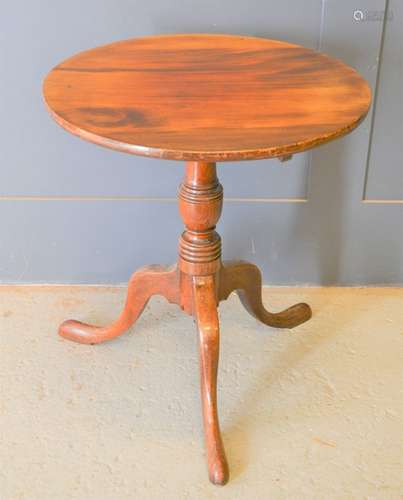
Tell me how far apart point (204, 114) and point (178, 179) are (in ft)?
1.98

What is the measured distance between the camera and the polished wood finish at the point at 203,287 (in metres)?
1.31

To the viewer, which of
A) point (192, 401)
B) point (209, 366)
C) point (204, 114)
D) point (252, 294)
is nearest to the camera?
point (204, 114)

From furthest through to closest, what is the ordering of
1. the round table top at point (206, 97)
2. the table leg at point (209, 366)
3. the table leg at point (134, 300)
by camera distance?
the table leg at point (134, 300) < the table leg at point (209, 366) < the round table top at point (206, 97)

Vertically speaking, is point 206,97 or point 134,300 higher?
point 206,97

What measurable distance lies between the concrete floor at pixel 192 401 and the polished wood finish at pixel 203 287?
0.05 meters

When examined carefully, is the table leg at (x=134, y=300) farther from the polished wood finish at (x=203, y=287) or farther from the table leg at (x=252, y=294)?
the table leg at (x=252, y=294)

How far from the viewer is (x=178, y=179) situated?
5.52 ft

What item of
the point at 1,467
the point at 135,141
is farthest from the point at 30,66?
Answer: the point at 1,467

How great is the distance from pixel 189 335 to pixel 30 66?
2.35 ft

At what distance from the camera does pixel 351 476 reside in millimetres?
1322

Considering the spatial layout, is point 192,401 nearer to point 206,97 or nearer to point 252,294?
point 252,294

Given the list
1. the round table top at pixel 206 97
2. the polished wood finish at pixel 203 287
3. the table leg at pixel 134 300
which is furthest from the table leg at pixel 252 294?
the round table top at pixel 206 97

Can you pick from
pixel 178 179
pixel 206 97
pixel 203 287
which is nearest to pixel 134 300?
pixel 203 287

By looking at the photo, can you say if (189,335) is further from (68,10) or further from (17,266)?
(68,10)
